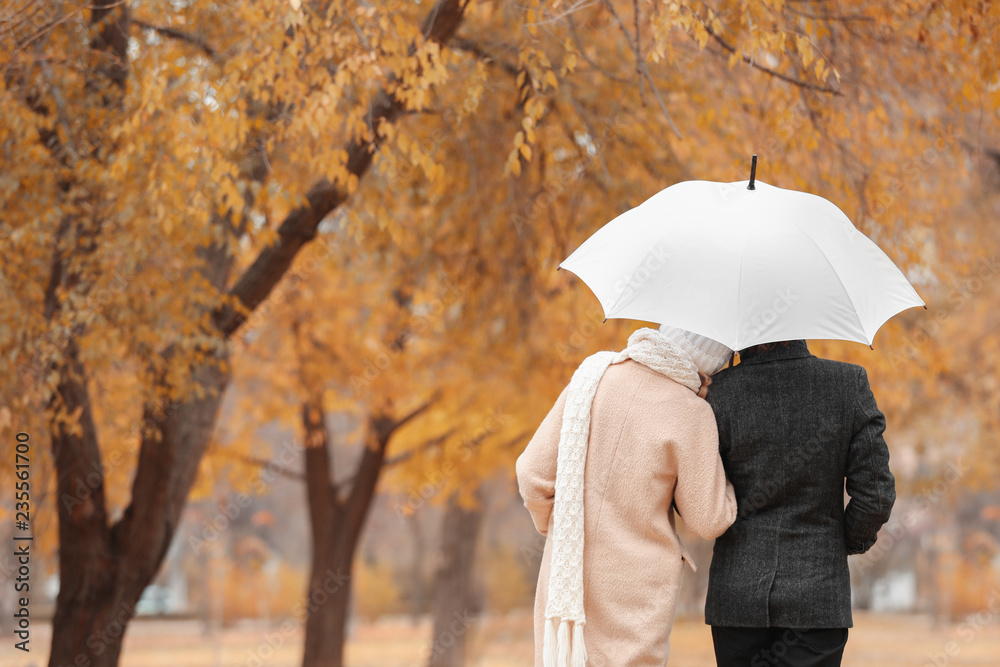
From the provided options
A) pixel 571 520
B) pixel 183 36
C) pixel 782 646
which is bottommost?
pixel 782 646

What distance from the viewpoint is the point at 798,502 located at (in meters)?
2.41

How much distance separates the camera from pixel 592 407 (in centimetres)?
253

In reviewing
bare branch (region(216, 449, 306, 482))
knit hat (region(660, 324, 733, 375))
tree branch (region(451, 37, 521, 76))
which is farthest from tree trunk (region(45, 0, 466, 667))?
bare branch (region(216, 449, 306, 482))

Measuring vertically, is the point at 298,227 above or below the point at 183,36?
below

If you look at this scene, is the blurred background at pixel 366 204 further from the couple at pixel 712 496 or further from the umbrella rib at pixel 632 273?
the couple at pixel 712 496

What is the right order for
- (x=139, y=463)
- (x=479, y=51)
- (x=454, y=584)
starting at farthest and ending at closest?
(x=454, y=584), (x=479, y=51), (x=139, y=463)

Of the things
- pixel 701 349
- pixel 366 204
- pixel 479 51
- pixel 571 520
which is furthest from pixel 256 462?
pixel 701 349

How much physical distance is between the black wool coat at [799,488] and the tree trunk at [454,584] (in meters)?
9.48

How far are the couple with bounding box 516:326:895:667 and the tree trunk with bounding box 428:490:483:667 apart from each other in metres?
9.34

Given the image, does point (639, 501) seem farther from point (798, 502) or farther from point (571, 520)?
point (798, 502)

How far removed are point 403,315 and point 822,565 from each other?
5889 millimetres

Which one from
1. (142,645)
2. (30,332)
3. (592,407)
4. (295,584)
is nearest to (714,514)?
(592,407)

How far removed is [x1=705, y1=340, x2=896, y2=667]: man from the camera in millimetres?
2377

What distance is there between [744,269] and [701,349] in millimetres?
261
